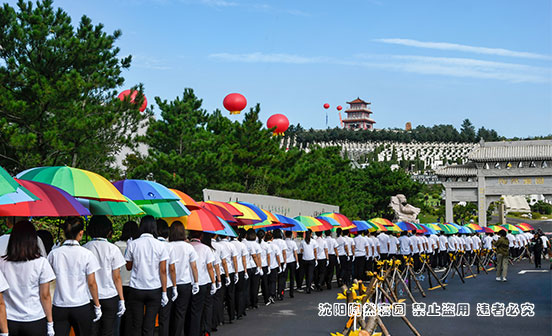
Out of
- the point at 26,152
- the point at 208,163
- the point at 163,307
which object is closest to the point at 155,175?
the point at 208,163

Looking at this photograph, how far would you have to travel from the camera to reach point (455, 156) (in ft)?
586

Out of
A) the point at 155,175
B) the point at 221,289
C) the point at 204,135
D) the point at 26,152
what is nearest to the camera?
the point at 221,289

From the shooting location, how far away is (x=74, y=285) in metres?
6.66

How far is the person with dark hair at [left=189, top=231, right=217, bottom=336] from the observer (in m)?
9.39

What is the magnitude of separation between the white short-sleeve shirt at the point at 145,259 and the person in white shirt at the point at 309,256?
901 cm

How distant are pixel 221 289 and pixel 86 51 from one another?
10339mm

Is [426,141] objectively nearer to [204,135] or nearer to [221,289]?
[204,135]

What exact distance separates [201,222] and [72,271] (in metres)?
3.80

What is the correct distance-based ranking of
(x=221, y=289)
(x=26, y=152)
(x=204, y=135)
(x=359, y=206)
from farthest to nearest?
(x=359, y=206) → (x=204, y=135) → (x=26, y=152) → (x=221, y=289)

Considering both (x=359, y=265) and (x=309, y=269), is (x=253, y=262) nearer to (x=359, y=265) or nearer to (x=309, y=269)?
(x=309, y=269)

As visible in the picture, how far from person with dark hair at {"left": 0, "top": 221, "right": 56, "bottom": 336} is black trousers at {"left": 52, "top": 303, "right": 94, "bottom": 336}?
20.4 inches

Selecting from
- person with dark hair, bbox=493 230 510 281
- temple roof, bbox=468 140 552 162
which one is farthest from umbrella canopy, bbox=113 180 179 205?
temple roof, bbox=468 140 552 162

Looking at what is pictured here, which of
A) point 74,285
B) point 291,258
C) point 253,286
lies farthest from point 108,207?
point 291,258

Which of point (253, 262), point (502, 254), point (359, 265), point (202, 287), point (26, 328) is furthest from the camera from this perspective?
point (502, 254)
